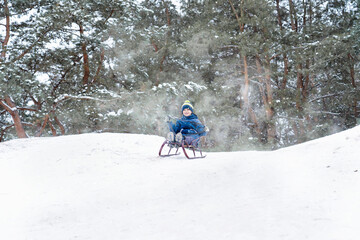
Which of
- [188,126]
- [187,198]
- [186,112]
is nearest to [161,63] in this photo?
[186,112]

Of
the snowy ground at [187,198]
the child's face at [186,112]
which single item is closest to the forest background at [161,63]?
the child's face at [186,112]

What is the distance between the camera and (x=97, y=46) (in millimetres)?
12391

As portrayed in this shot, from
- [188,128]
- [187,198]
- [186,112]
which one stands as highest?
[186,112]

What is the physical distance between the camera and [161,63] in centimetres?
1716

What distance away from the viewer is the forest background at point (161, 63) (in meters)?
11.8

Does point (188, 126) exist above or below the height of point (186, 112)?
below

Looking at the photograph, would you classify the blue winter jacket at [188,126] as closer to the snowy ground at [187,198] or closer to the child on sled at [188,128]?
the child on sled at [188,128]

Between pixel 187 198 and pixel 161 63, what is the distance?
48.3 ft

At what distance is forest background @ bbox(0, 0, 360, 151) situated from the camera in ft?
38.6

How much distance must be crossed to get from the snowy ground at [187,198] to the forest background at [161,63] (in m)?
6.82

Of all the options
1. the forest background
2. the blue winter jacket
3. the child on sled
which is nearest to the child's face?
the child on sled

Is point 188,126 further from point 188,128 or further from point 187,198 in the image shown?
point 187,198

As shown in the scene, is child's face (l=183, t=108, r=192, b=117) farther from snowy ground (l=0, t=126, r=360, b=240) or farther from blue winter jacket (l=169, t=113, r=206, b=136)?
snowy ground (l=0, t=126, r=360, b=240)

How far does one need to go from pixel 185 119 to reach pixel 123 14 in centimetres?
853
